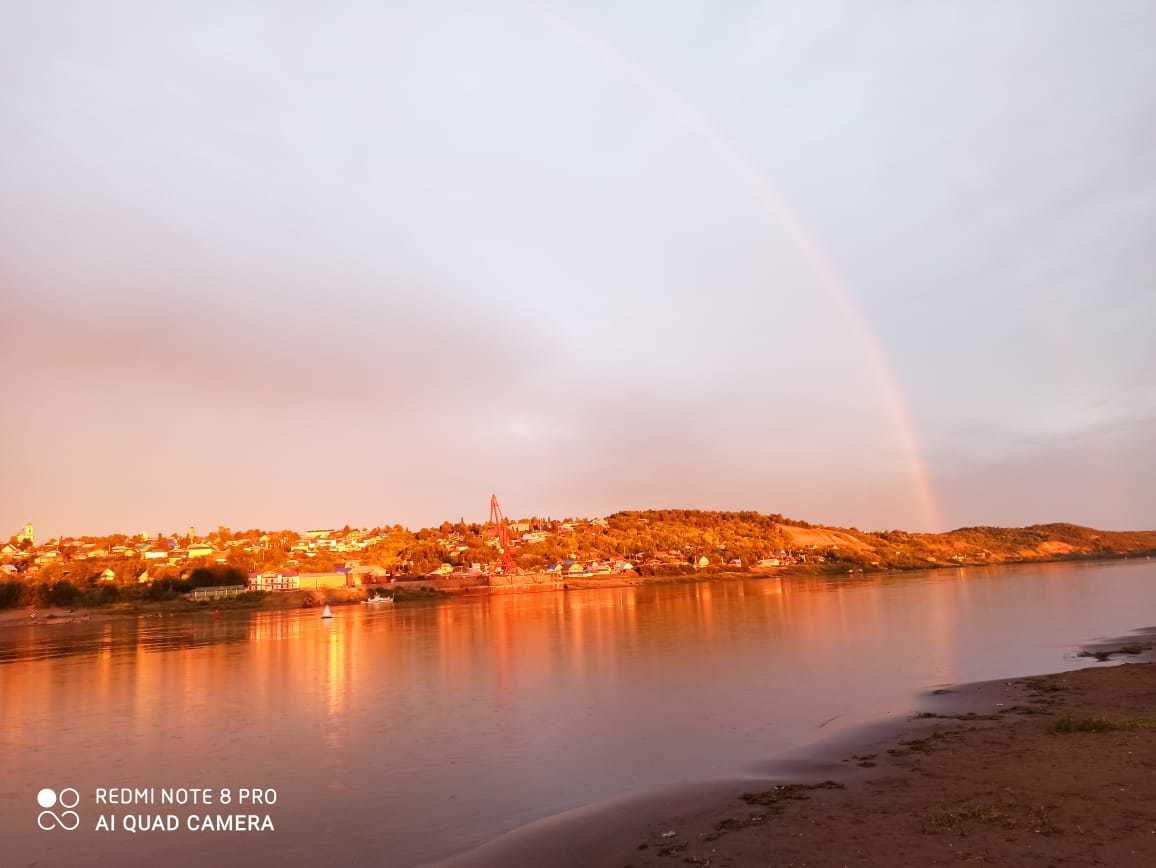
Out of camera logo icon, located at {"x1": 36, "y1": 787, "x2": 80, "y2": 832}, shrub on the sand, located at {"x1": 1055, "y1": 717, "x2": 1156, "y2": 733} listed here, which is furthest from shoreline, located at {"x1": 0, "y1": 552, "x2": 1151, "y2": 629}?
shrub on the sand, located at {"x1": 1055, "y1": 717, "x2": 1156, "y2": 733}

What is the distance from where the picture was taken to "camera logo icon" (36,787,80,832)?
14.3 meters

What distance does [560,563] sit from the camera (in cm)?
18250

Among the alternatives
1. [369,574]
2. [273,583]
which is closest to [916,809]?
[273,583]

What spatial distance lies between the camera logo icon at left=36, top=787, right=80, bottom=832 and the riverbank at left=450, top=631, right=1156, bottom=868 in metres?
8.82

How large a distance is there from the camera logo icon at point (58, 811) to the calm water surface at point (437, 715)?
211mm

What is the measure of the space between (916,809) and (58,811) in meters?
16.7

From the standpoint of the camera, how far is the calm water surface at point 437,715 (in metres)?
13.7

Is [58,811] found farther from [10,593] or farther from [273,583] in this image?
[273,583]

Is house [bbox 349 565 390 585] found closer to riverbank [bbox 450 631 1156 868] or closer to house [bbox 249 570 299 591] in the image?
house [bbox 249 570 299 591]

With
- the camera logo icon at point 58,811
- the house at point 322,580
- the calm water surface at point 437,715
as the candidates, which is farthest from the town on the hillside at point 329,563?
the camera logo icon at point 58,811

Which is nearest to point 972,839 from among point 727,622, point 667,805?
point 667,805

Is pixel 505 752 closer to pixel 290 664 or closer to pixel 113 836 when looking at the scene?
pixel 113 836

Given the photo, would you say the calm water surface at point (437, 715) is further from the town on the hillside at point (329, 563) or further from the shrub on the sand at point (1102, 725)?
the town on the hillside at point (329, 563)

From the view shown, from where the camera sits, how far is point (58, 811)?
49.8ft
